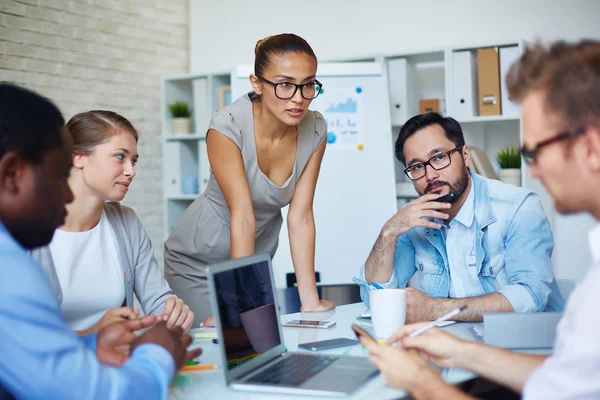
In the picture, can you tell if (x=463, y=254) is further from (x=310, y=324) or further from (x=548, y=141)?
(x=548, y=141)

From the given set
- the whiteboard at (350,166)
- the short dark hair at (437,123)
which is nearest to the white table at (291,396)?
the short dark hair at (437,123)

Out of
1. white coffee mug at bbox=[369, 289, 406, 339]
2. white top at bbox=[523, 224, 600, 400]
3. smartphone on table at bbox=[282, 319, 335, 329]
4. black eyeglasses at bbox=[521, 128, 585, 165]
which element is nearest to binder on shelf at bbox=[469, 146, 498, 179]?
smartphone on table at bbox=[282, 319, 335, 329]

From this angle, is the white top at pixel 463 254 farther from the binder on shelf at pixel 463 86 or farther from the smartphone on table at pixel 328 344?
the binder on shelf at pixel 463 86

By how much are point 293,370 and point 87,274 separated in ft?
2.53

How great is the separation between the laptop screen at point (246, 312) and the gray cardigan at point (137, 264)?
58 cm

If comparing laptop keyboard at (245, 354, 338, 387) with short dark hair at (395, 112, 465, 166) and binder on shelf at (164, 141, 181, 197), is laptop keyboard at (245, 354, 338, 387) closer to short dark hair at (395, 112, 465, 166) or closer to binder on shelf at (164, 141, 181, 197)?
short dark hair at (395, 112, 465, 166)

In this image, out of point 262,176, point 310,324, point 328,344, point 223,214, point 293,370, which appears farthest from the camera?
point 223,214

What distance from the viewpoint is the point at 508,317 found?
139 cm

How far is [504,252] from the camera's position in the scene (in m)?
1.85

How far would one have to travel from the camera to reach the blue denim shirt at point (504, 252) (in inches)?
68.1

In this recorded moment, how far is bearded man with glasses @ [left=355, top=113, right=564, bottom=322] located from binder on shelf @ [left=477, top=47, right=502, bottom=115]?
1.69 meters

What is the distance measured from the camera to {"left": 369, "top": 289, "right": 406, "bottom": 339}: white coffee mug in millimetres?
1478

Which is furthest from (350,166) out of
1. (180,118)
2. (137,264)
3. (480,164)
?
(137,264)

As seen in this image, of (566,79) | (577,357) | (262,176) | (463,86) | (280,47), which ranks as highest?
(463,86)
